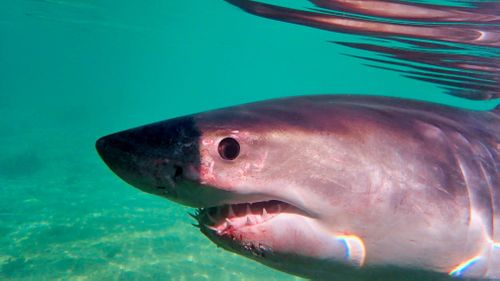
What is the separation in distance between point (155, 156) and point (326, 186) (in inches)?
37.0

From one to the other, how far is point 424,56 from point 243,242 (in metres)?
8.20

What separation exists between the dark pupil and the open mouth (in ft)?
0.91

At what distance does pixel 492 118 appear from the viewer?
3584 mm

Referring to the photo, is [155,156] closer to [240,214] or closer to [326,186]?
[240,214]

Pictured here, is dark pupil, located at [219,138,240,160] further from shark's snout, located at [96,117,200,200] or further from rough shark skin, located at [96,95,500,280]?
shark's snout, located at [96,117,200,200]

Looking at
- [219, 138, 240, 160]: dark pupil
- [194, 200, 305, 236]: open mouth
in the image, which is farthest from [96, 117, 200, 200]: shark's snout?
[194, 200, 305, 236]: open mouth

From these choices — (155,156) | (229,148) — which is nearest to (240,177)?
(229,148)

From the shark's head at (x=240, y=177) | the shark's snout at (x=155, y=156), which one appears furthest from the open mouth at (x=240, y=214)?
the shark's snout at (x=155, y=156)

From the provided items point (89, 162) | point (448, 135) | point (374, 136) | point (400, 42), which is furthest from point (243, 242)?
point (89, 162)

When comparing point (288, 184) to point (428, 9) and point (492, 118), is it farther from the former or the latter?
point (428, 9)

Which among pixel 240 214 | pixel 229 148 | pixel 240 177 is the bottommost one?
pixel 240 214

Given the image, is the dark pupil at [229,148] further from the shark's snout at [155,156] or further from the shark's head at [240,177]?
the shark's snout at [155,156]

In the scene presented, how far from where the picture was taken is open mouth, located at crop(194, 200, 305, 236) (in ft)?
6.63

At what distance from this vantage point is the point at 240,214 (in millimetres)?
2045
